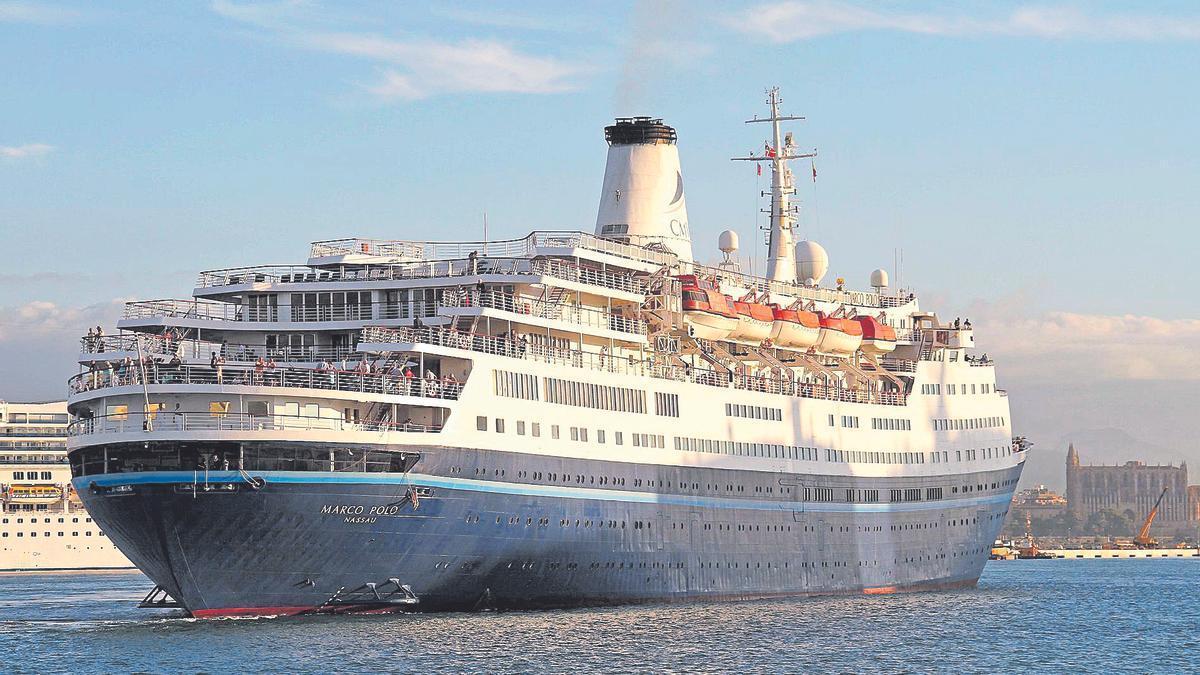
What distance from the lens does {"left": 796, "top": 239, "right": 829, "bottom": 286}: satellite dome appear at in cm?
8506

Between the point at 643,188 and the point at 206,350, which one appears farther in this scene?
the point at 643,188

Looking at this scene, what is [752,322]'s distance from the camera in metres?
74.3

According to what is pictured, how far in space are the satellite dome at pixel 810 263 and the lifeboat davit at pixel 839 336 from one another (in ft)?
16.2

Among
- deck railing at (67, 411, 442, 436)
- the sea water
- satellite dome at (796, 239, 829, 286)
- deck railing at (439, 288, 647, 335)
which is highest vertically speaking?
satellite dome at (796, 239, 829, 286)

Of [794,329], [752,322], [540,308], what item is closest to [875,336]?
[794,329]

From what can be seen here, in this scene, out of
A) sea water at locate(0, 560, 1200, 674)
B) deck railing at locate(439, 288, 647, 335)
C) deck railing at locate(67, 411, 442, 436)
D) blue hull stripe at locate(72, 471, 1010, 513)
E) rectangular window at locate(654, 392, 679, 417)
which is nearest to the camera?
sea water at locate(0, 560, 1200, 674)

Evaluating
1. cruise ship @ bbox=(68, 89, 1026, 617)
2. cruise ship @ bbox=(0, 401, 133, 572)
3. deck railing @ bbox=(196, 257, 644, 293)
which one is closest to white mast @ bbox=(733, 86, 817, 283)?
cruise ship @ bbox=(68, 89, 1026, 617)

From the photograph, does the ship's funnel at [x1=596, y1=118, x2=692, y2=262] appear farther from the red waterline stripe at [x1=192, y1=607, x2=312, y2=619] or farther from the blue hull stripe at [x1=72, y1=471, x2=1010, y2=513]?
the red waterline stripe at [x1=192, y1=607, x2=312, y2=619]

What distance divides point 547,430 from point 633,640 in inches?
369

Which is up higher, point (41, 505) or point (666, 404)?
point (666, 404)

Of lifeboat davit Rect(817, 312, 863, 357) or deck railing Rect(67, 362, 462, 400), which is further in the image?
lifeboat davit Rect(817, 312, 863, 357)

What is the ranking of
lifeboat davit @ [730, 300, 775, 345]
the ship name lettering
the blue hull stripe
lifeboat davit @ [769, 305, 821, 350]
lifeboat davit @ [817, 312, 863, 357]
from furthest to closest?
lifeboat davit @ [817, 312, 863, 357] → lifeboat davit @ [769, 305, 821, 350] → lifeboat davit @ [730, 300, 775, 345] → the ship name lettering → the blue hull stripe

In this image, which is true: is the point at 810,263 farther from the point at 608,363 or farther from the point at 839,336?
the point at 608,363

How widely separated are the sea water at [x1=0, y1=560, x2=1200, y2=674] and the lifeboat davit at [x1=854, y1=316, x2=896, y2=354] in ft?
44.5
